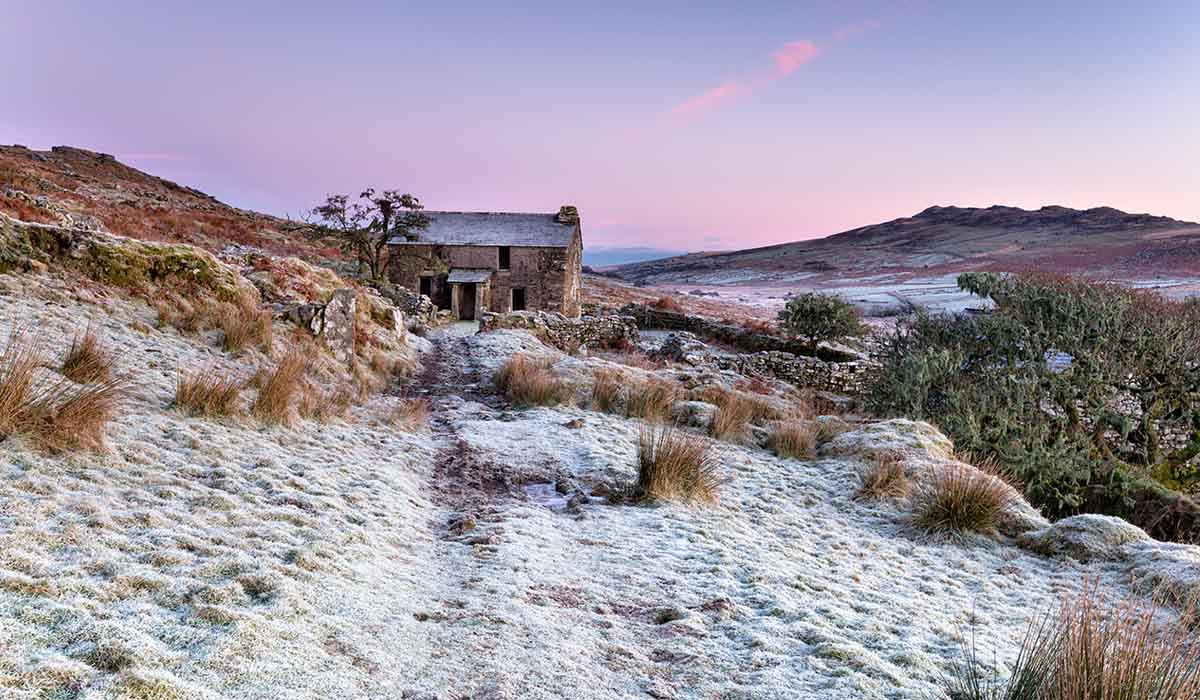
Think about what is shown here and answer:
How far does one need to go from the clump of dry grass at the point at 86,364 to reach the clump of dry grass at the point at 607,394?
663 cm

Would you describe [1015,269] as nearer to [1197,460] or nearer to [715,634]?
[1197,460]

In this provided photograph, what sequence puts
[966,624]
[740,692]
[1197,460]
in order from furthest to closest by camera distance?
[1197,460], [966,624], [740,692]

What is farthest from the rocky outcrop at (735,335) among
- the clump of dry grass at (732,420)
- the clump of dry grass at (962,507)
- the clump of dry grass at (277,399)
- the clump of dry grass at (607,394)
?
the clump of dry grass at (277,399)

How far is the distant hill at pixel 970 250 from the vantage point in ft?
222

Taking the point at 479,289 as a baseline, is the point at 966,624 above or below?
below

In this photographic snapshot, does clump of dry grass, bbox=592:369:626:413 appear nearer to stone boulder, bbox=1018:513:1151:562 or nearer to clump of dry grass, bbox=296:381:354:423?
clump of dry grass, bbox=296:381:354:423

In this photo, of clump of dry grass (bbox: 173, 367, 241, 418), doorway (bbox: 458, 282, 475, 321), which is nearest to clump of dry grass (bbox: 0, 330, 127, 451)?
clump of dry grass (bbox: 173, 367, 241, 418)

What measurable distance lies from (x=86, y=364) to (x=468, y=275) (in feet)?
86.9

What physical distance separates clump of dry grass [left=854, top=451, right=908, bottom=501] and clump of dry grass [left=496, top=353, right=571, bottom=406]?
500 centimetres

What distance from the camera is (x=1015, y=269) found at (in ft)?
219

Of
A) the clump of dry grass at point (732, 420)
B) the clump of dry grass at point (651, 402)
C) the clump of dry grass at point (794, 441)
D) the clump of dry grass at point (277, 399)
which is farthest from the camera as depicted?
the clump of dry grass at point (651, 402)

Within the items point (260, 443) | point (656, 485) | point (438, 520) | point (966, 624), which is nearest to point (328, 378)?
point (260, 443)

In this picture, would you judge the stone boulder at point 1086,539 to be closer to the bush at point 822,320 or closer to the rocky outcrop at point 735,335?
the rocky outcrop at point 735,335

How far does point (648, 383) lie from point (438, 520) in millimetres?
6831
